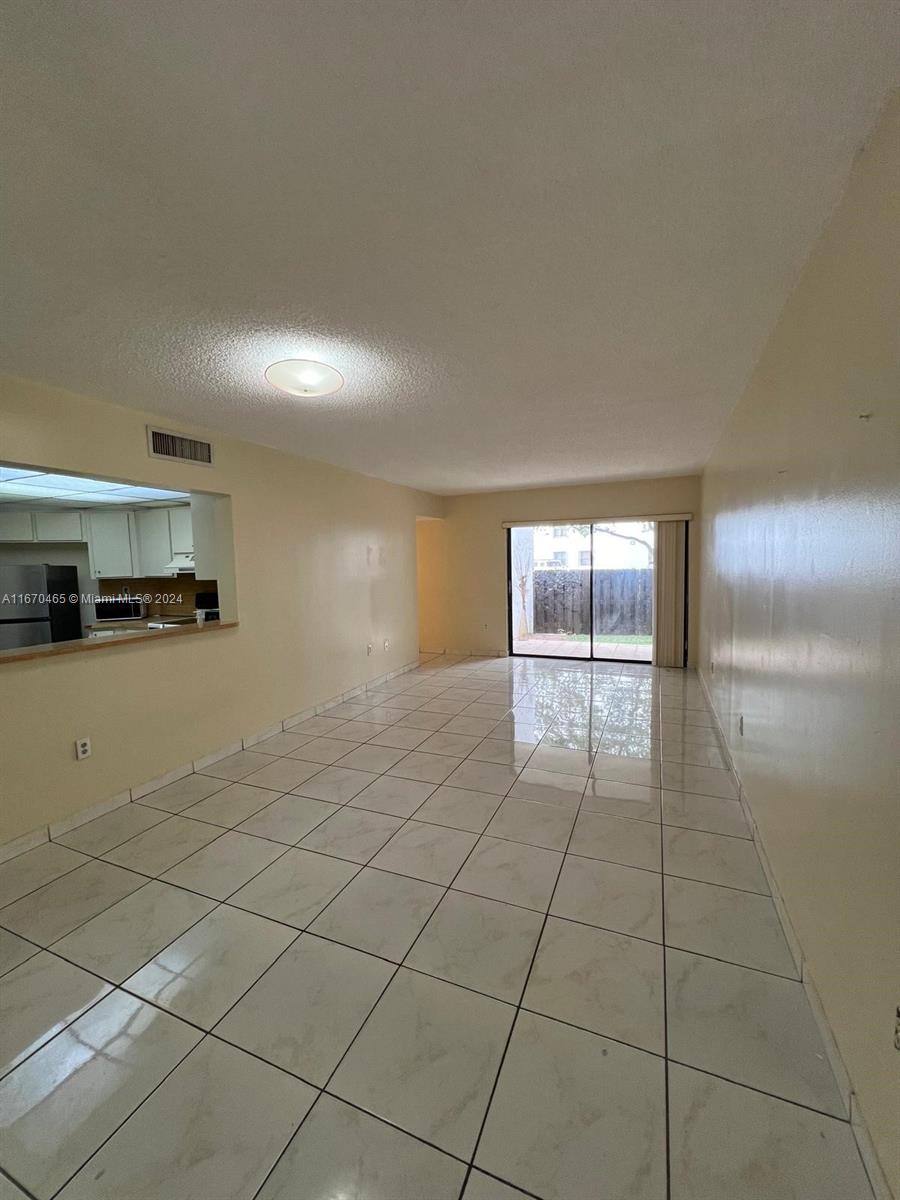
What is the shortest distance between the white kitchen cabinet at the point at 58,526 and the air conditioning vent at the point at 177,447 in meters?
2.63

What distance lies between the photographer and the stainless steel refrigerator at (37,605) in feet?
13.3

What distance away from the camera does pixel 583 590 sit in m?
6.62

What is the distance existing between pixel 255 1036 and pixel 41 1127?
0.50 m

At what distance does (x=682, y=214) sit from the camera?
1.36 m

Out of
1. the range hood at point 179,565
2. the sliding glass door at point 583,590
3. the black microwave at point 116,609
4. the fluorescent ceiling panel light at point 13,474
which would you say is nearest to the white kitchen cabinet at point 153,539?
the range hood at point 179,565

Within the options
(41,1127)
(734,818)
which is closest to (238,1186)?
(41,1127)

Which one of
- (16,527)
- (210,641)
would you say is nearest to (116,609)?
(16,527)

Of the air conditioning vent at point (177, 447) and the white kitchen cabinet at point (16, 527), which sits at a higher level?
the air conditioning vent at point (177, 447)

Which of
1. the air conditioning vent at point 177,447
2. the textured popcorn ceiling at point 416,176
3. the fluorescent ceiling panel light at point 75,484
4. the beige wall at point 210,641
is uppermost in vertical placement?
the textured popcorn ceiling at point 416,176

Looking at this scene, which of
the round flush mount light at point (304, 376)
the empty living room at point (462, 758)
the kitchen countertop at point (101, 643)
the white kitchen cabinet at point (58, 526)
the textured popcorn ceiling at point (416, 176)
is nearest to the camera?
the textured popcorn ceiling at point (416, 176)

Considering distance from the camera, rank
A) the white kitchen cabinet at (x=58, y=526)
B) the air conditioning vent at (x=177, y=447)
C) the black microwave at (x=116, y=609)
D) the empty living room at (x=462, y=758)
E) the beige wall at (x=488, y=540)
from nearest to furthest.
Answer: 1. the empty living room at (x=462, y=758)
2. the air conditioning vent at (x=177, y=447)
3. the white kitchen cabinet at (x=58, y=526)
4. the black microwave at (x=116, y=609)
5. the beige wall at (x=488, y=540)

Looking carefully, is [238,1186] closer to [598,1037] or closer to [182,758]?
[598,1037]

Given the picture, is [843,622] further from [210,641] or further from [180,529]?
[180,529]

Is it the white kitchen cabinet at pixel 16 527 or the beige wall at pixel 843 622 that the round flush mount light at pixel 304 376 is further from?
the white kitchen cabinet at pixel 16 527
